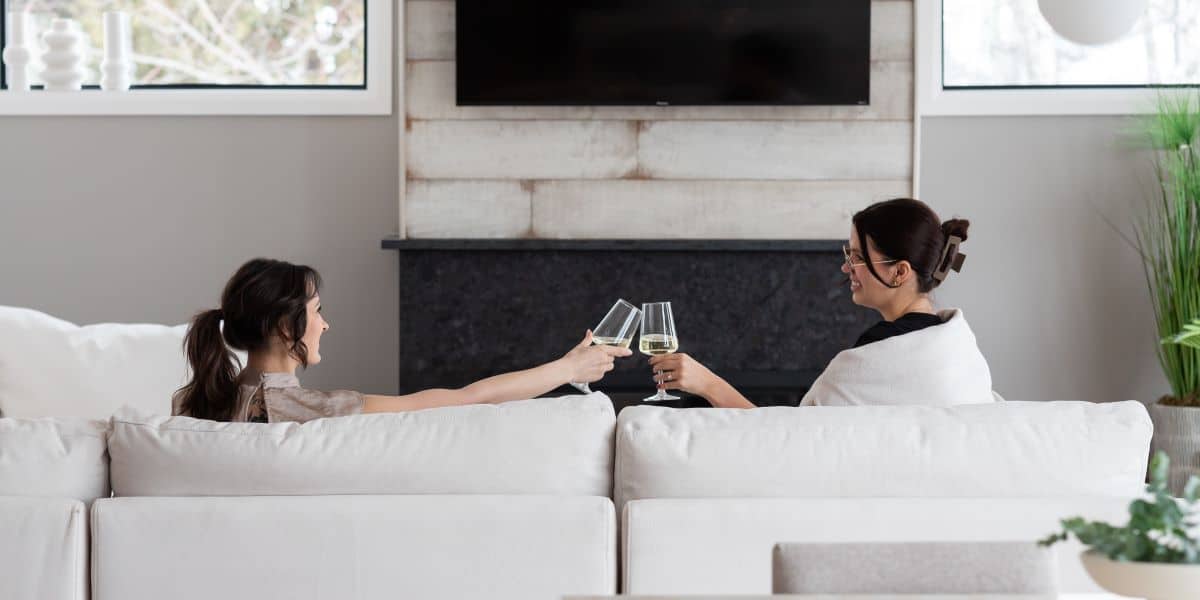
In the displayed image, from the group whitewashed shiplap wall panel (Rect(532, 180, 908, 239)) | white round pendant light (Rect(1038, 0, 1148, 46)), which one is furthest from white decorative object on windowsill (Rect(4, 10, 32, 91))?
white round pendant light (Rect(1038, 0, 1148, 46))

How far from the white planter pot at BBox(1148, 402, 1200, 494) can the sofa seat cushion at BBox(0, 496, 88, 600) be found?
147 inches

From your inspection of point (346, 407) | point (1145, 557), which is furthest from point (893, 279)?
point (1145, 557)

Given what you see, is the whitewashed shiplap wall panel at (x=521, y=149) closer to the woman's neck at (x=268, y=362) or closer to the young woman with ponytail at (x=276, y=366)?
the young woman with ponytail at (x=276, y=366)

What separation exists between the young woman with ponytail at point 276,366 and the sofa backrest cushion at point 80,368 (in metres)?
1.26

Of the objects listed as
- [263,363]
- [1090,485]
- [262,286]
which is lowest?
[1090,485]

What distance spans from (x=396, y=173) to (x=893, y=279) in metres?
2.77

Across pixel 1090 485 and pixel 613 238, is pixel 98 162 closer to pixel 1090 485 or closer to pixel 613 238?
pixel 613 238

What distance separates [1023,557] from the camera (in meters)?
1.26

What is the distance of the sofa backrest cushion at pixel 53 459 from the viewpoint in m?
1.81

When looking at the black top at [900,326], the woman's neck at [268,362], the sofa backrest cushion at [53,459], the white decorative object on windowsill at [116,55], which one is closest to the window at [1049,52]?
the black top at [900,326]

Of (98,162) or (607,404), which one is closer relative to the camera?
(607,404)

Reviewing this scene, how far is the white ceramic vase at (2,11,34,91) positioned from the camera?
4.92 m

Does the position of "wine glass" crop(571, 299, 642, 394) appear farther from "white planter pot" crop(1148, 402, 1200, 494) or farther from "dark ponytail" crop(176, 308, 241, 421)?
"white planter pot" crop(1148, 402, 1200, 494)

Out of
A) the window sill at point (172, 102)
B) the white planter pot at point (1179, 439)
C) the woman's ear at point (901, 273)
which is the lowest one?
the white planter pot at point (1179, 439)
